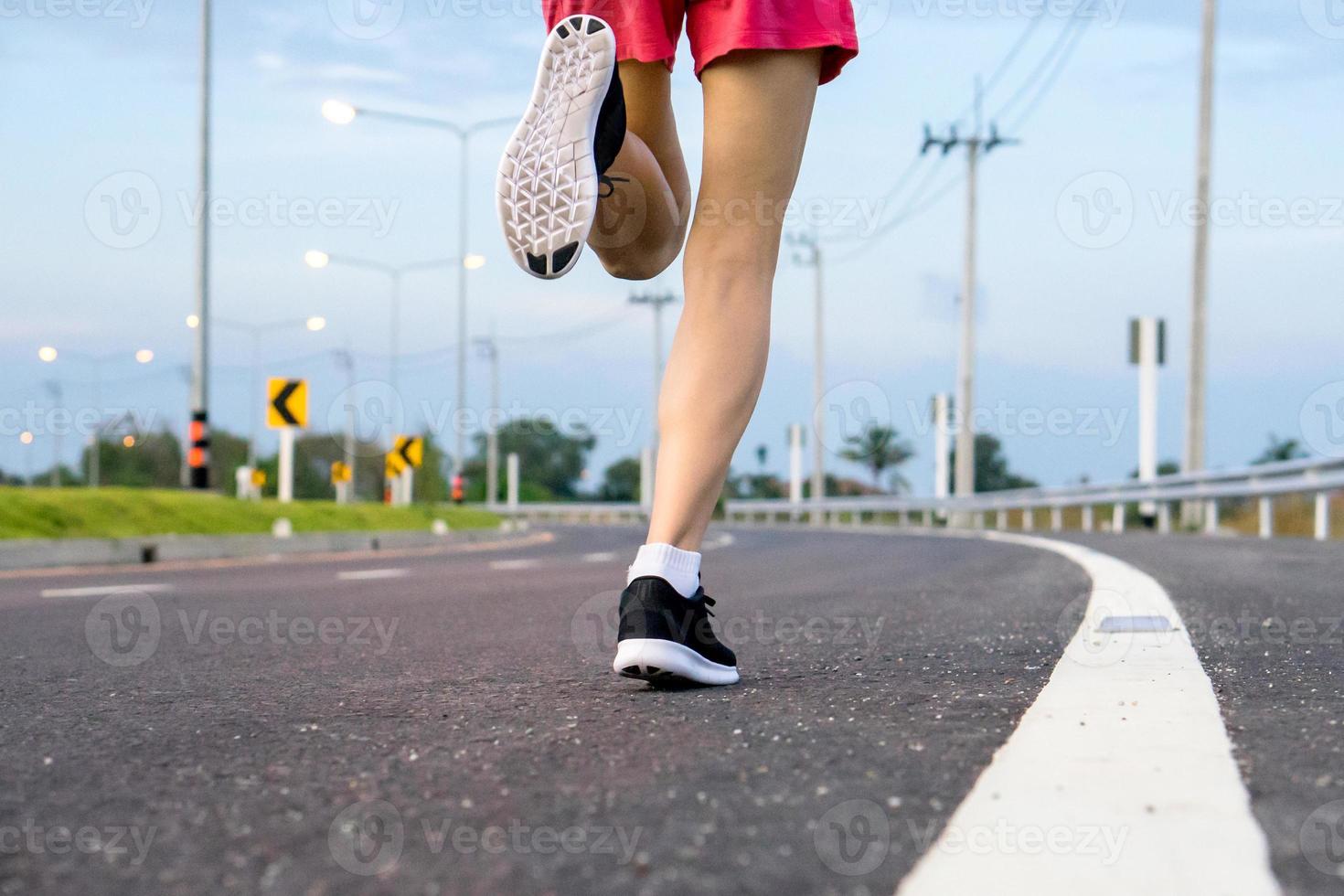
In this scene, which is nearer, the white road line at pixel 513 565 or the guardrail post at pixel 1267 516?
the white road line at pixel 513 565

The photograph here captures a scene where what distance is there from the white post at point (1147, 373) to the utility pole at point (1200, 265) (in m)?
1.50

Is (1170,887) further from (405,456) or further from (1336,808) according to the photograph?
(405,456)

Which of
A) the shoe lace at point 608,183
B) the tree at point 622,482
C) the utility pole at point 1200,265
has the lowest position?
the tree at point 622,482

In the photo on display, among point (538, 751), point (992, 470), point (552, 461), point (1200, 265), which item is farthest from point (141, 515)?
point (552, 461)

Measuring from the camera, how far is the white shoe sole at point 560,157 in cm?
253

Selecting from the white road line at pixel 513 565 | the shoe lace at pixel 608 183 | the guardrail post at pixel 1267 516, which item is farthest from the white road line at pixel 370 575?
the guardrail post at pixel 1267 516

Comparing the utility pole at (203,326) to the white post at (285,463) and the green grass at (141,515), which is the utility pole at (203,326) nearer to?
the green grass at (141,515)

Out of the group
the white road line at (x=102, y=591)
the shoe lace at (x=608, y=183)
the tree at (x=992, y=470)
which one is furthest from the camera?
the tree at (x=992, y=470)

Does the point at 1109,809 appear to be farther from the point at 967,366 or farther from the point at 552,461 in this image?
the point at 552,461

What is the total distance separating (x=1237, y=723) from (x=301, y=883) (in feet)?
4.09

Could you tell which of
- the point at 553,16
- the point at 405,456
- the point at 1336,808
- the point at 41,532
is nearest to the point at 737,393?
the point at 553,16

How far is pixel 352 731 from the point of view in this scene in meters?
1.97

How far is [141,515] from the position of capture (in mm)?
13930

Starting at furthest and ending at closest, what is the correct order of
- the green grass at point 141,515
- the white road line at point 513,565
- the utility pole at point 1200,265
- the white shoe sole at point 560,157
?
the utility pole at point 1200,265 → the green grass at point 141,515 → the white road line at point 513,565 → the white shoe sole at point 560,157
